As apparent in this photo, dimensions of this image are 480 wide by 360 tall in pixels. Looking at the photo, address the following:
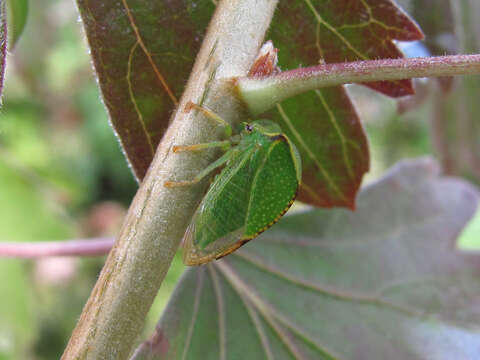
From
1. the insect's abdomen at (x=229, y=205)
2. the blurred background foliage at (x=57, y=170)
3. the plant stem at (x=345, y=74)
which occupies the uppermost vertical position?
the plant stem at (x=345, y=74)

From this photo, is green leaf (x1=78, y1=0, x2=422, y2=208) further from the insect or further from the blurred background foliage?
the blurred background foliage

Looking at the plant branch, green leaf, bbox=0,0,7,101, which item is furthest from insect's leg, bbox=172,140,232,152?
the plant branch

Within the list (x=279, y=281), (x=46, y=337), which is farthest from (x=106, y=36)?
(x=46, y=337)

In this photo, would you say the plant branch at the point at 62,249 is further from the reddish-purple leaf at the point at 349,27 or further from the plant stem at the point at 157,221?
the reddish-purple leaf at the point at 349,27

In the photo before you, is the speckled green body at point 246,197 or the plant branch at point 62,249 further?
the plant branch at point 62,249

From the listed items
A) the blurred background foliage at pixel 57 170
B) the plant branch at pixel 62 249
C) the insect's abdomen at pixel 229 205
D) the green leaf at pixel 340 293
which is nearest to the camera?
the insect's abdomen at pixel 229 205

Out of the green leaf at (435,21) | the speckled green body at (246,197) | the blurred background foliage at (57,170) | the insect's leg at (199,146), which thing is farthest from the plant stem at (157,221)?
the blurred background foliage at (57,170)

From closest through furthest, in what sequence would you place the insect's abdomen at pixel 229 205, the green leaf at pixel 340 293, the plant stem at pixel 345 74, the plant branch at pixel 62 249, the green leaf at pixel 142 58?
the plant stem at pixel 345 74
the green leaf at pixel 142 58
the insect's abdomen at pixel 229 205
the green leaf at pixel 340 293
the plant branch at pixel 62 249

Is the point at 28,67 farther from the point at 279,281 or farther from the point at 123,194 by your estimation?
the point at 279,281
